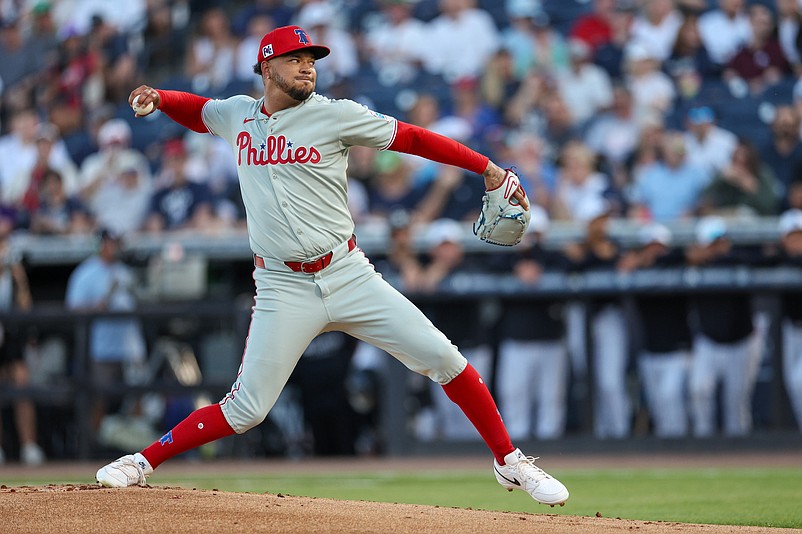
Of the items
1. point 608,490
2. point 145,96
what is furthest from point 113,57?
point 145,96

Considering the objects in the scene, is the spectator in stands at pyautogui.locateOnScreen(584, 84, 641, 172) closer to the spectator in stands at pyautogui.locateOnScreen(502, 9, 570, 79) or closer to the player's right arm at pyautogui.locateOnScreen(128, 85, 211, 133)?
the spectator in stands at pyautogui.locateOnScreen(502, 9, 570, 79)

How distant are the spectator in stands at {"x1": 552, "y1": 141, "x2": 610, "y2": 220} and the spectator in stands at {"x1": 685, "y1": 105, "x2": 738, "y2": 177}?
901mm

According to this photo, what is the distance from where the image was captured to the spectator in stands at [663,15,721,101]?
12734 millimetres

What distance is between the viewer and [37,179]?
41.9ft

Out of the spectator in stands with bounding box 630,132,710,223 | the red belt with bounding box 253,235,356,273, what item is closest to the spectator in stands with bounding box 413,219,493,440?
the spectator in stands with bounding box 630,132,710,223

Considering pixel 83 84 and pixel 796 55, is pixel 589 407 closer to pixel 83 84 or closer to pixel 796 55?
pixel 796 55

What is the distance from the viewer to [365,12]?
48.1ft

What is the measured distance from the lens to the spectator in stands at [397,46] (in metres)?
13.6

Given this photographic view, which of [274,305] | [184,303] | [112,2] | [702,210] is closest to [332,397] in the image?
[184,303]

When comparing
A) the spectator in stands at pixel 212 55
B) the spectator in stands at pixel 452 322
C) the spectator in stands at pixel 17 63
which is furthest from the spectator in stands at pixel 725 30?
the spectator in stands at pixel 17 63

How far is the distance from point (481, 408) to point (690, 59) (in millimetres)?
8150

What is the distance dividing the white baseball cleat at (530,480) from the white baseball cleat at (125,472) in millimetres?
1599

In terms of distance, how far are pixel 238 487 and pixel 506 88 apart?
5.97 meters

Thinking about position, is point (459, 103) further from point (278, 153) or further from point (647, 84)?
point (278, 153)
